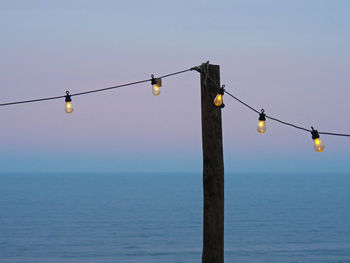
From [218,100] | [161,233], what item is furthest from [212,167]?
[161,233]

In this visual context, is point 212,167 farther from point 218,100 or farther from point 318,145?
point 318,145

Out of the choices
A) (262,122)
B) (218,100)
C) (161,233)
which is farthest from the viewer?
(161,233)

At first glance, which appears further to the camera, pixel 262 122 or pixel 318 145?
pixel 262 122

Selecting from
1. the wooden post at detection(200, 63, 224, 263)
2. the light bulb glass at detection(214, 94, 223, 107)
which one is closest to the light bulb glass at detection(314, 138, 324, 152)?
the wooden post at detection(200, 63, 224, 263)

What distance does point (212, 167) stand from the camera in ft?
24.5

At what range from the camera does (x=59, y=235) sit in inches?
2756

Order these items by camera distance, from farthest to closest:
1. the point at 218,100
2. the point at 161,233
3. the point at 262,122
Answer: the point at 161,233 → the point at 262,122 → the point at 218,100

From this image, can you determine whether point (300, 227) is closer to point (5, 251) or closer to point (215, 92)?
point (5, 251)

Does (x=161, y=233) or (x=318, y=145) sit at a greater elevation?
(x=318, y=145)

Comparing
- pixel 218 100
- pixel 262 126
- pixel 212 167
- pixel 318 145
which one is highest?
pixel 218 100

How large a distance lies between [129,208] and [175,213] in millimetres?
13112

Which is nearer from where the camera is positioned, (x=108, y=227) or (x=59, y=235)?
(x=59, y=235)

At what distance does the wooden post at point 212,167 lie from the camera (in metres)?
7.41

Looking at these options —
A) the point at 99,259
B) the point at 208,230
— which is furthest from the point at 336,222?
the point at 208,230
